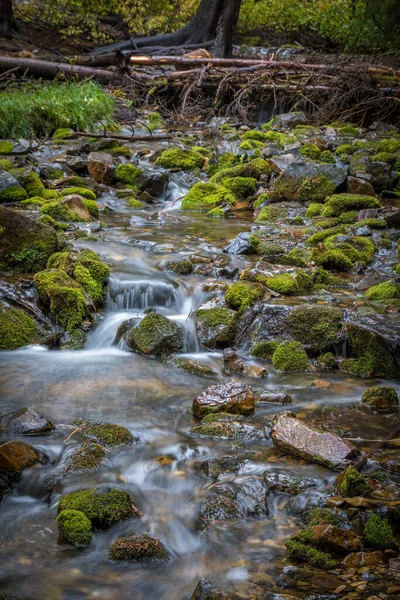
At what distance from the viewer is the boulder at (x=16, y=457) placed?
353 cm

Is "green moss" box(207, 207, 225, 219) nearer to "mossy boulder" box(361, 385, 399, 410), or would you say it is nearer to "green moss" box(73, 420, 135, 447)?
"mossy boulder" box(361, 385, 399, 410)

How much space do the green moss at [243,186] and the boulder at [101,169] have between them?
93.3 inches

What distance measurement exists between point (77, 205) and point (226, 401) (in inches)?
211

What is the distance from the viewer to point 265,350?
5.46 metres

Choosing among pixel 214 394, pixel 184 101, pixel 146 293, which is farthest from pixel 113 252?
pixel 184 101

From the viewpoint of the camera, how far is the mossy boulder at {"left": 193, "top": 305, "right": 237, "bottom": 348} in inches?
224

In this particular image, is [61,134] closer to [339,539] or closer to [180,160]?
[180,160]

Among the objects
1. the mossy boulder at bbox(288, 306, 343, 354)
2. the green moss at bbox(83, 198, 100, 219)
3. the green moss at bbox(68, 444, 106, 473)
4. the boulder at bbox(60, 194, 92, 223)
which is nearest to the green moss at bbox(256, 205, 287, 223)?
the green moss at bbox(83, 198, 100, 219)

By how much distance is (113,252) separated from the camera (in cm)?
752

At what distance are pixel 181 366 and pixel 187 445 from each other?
139cm

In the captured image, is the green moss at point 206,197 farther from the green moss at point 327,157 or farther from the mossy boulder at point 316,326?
the mossy boulder at point 316,326

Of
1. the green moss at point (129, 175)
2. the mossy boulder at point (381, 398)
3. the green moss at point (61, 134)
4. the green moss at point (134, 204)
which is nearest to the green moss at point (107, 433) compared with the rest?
the mossy boulder at point (381, 398)

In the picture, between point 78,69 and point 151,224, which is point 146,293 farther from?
point 78,69

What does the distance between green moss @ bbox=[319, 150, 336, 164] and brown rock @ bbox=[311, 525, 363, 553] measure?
9.56m
